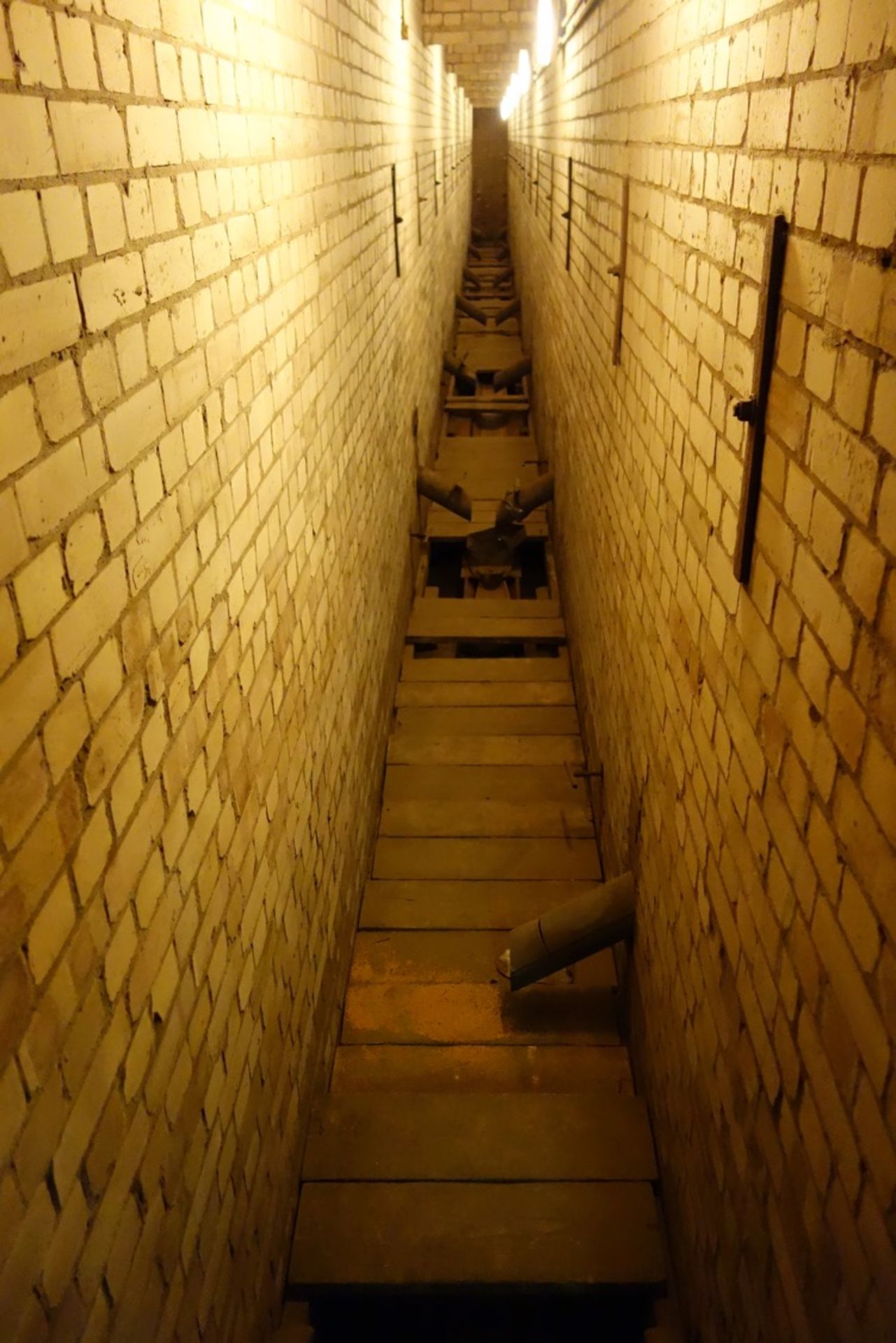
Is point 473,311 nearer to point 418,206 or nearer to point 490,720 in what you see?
point 418,206

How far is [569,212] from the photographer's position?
6039 millimetres

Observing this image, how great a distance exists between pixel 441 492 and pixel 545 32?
4.02 m

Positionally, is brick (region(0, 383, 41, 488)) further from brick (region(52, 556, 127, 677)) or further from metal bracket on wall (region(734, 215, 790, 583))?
→ metal bracket on wall (region(734, 215, 790, 583))

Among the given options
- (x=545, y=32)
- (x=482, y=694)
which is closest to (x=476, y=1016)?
(x=482, y=694)

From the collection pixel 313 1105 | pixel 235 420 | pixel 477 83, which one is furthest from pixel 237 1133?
pixel 477 83

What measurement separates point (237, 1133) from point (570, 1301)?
1335 millimetres

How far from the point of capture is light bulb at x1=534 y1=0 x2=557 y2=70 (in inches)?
277

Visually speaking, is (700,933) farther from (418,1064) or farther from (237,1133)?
(418,1064)

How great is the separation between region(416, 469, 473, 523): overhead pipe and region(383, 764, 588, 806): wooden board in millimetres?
2729

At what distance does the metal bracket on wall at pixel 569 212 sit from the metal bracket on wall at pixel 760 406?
184 inches

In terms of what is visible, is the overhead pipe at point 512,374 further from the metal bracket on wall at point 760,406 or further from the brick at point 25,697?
the brick at point 25,697

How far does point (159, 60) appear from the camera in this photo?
5.49 feet

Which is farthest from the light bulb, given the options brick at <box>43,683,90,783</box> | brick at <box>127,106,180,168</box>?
brick at <box>43,683,90,783</box>

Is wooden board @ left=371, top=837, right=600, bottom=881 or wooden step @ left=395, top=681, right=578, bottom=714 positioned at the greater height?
wooden step @ left=395, top=681, right=578, bottom=714
